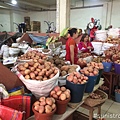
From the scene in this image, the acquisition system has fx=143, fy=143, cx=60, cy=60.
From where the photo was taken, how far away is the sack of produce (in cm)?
120

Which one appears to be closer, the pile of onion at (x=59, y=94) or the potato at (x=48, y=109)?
the potato at (x=48, y=109)

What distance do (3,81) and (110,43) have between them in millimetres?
3500

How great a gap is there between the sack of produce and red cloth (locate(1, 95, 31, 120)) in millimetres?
118

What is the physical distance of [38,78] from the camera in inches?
48.0

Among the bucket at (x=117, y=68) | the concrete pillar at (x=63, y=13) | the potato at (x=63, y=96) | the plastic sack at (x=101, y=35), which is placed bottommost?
the bucket at (x=117, y=68)

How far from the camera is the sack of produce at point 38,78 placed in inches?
47.2

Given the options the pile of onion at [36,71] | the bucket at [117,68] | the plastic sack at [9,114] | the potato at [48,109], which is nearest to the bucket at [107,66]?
the bucket at [117,68]

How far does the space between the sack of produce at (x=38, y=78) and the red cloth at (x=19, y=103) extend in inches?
4.6

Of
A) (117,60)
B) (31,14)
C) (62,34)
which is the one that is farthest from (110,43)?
(31,14)

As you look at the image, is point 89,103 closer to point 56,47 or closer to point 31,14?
point 56,47

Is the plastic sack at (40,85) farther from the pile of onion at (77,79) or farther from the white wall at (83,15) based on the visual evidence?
the white wall at (83,15)

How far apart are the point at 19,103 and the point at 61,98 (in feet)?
1.10

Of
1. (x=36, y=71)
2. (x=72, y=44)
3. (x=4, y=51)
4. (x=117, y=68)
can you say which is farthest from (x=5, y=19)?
(x=36, y=71)

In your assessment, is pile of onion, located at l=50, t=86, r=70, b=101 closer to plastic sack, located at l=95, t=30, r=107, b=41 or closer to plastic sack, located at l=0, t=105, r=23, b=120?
plastic sack, located at l=0, t=105, r=23, b=120
